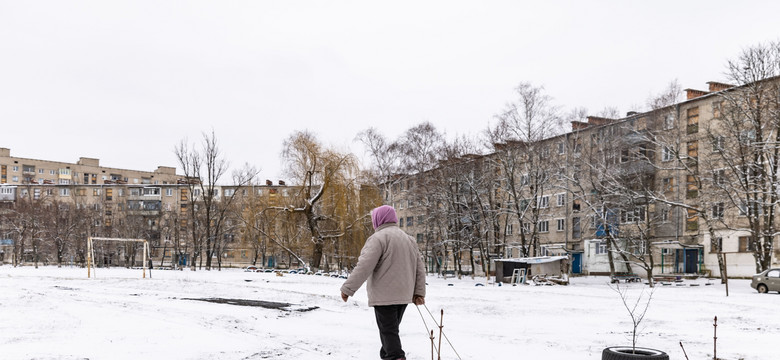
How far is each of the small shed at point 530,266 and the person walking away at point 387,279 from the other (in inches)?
1492

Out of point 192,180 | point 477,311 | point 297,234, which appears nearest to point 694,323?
point 477,311

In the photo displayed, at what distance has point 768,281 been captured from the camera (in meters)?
32.1

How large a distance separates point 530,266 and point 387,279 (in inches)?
1536

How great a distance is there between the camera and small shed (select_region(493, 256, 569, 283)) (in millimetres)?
44531

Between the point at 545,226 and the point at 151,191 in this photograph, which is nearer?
the point at 545,226

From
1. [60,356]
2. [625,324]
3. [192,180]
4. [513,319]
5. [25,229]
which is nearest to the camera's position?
[60,356]

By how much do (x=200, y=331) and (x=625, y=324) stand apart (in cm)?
1000

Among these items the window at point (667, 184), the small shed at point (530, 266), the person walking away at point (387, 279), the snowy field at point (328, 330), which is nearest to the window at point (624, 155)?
the window at point (667, 184)

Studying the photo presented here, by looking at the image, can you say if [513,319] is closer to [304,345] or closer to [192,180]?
[304,345]

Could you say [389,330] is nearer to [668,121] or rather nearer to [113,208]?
[668,121]

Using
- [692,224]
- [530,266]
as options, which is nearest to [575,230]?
[692,224]

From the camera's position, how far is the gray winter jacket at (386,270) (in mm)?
7219

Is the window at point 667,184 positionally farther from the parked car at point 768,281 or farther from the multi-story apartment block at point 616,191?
the parked car at point 768,281

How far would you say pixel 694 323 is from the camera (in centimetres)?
1628
